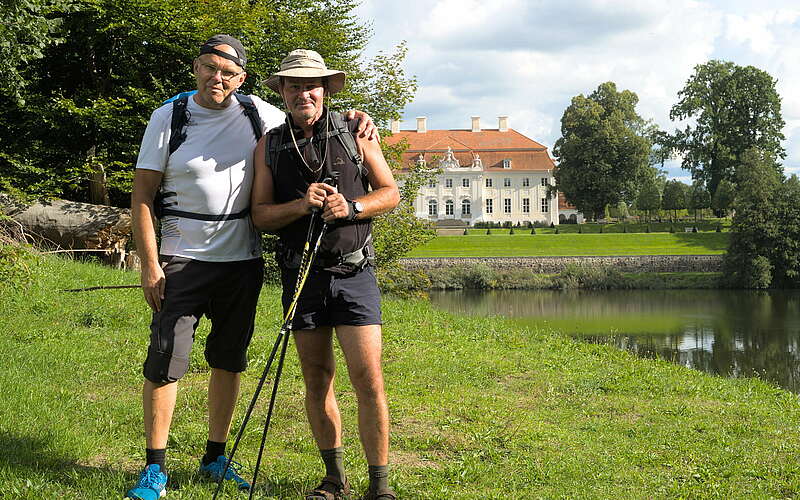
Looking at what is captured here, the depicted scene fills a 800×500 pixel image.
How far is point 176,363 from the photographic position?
355 centimetres

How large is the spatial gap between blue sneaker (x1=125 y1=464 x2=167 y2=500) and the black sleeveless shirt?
1167mm

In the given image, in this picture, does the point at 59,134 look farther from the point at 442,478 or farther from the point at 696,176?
the point at 696,176

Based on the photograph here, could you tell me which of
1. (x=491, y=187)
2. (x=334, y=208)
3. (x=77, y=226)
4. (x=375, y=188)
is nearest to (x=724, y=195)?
(x=491, y=187)

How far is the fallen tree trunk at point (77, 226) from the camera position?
45.4ft

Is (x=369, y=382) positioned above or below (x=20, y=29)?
below

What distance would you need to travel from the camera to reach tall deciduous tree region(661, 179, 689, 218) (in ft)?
220

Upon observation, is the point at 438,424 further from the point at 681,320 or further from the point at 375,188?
the point at 681,320

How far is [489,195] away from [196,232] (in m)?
76.3

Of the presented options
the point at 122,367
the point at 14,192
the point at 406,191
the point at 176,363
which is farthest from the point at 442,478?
the point at 406,191

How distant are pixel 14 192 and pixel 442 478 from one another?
12.2m

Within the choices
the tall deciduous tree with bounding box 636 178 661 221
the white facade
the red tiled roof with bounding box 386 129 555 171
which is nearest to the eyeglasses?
the tall deciduous tree with bounding box 636 178 661 221

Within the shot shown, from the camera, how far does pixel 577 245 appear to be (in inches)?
2085

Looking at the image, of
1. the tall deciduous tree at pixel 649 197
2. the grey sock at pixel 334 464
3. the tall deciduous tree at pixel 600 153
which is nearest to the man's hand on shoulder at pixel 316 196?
the grey sock at pixel 334 464

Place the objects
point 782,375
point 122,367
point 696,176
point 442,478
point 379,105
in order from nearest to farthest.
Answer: point 442,478, point 122,367, point 782,375, point 379,105, point 696,176
